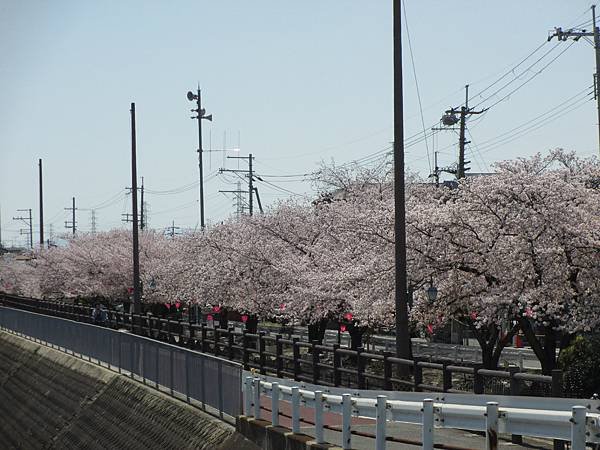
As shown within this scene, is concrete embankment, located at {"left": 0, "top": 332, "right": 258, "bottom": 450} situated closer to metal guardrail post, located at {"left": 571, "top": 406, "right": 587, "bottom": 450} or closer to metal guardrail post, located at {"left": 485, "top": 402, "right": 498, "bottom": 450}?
metal guardrail post, located at {"left": 485, "top": 402, "right": 498, "bottom": 450}

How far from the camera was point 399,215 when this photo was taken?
19062 millimetres

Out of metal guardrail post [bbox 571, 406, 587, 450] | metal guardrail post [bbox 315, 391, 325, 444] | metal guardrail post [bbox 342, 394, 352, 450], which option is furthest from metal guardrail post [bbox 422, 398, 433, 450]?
metal guardrail post [bbox 315, 391, 325, 444]

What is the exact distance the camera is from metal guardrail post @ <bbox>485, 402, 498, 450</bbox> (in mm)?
10055

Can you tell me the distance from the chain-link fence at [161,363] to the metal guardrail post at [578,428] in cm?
864

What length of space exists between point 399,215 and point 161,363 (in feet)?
23.5

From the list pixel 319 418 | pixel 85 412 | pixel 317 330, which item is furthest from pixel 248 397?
pixel 317 330

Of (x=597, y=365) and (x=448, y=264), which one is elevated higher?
(x=448, y=264)

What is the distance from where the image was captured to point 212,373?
18359mm

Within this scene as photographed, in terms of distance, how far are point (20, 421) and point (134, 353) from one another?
36.0 ft

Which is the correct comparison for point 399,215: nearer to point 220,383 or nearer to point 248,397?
point 220,383

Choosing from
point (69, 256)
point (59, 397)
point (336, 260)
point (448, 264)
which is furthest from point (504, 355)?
point (69, 256)

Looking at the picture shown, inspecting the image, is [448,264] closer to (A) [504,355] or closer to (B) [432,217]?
(B) [432,217]

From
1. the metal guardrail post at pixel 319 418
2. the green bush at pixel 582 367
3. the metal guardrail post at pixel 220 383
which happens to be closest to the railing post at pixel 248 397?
the metal guardrail post at pixel 220 383

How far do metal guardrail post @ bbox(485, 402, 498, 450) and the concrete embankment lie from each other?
5.90 metres
